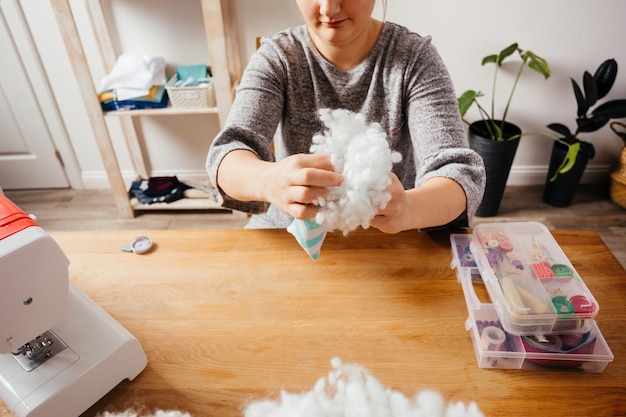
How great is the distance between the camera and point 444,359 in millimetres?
768

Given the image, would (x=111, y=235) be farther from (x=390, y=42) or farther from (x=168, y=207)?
(x=168, y=207)

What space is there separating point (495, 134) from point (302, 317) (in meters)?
1.95

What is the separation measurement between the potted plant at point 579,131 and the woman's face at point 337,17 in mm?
1741

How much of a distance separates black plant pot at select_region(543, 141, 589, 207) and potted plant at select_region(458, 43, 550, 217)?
293mm

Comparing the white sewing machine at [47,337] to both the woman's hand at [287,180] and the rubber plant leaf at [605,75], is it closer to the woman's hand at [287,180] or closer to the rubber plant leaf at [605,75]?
the woman's hand at [287,180]

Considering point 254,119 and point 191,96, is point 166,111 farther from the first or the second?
point 254,119

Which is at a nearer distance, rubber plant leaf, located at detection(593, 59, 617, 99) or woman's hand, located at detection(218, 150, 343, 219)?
woman's hand, located at detection(218, 150, 343, 219)

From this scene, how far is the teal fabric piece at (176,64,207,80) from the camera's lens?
2.37 meters

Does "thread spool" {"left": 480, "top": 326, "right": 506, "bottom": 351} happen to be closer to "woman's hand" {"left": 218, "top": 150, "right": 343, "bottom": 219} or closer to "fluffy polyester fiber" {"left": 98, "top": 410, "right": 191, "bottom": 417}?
"woman's hand" {"left": 218, "top": 150, "right": 343, "bottom": 219}

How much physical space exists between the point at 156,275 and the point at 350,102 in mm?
703

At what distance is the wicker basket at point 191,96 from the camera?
220cm

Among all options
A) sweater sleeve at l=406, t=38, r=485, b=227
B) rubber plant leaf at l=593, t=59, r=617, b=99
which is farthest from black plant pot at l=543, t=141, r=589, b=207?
sweater sleeve at l=406, t=38, r=485, b=227

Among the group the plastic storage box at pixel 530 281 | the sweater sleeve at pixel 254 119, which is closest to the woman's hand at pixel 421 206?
the plastic storage box at pixel 530 281

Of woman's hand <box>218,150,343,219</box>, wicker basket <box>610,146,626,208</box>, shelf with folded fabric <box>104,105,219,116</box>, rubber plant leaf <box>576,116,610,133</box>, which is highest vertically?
woman's hand <box>218,150,343,219</box>
